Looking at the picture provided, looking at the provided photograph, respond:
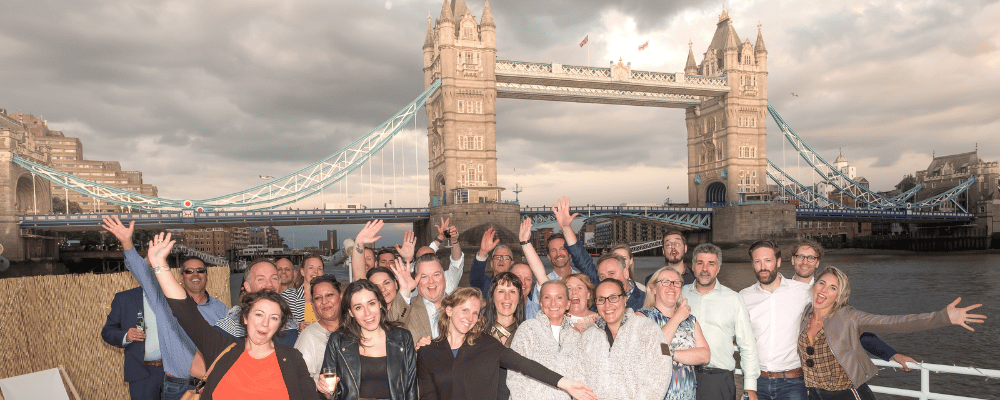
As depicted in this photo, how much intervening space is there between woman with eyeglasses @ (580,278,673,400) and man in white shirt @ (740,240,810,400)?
45.8 inches

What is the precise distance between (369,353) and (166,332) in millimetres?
1644

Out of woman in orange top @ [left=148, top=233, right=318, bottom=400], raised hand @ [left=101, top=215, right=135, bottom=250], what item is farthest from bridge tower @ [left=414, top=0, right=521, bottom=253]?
woman in orange top @ [left=148, top=233, right=318, bottom=400]

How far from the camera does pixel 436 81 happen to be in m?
44.4

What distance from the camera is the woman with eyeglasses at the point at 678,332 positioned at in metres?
3.67

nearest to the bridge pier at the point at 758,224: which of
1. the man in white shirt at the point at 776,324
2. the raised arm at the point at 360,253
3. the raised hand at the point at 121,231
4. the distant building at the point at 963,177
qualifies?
the distant building at the point at 963,177

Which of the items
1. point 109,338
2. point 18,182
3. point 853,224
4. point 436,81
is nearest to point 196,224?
point 18,182

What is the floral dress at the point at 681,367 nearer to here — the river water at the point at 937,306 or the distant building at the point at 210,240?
the river water at the point at 937,306

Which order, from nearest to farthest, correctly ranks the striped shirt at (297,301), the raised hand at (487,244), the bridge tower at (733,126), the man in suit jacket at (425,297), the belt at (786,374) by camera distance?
the belt at (786,374)
the man in suit jacket at (425,297)
the striped shirt at (297,301)
the raised hand at (487,244)
the bridge tower at (733,126)

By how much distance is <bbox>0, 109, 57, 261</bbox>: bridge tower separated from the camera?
40.8 meters

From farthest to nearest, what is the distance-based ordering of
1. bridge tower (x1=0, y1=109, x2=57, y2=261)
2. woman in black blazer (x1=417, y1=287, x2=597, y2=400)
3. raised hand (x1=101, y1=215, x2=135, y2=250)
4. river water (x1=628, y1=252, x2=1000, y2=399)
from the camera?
1. bridge tower (x1=0, y1=109, x2=57, y2=261)
2. river water (x1=628, y1=252, x2=1000, y2=399)
3. raised hand (x1=101, y1=215, x2=135, y2=250)
4. woman in black blazer (x1=417, y1=287, x2=597, y2=400)

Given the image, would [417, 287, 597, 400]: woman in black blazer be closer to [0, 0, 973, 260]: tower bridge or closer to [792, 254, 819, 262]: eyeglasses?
[792, 254, 819, 262]: eyeglasses

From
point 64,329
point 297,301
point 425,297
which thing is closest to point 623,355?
point 425,297

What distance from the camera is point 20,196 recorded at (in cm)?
4784

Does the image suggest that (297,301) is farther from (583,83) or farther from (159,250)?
(583,83)
